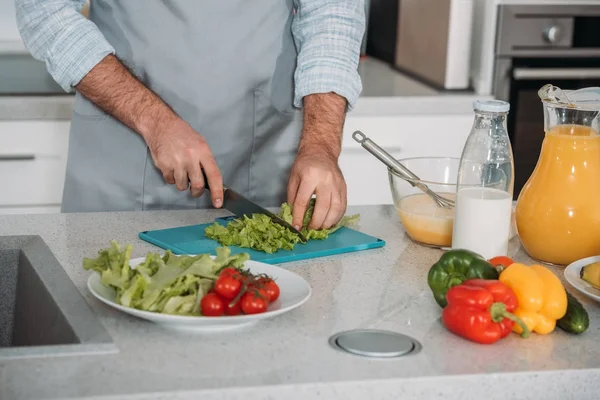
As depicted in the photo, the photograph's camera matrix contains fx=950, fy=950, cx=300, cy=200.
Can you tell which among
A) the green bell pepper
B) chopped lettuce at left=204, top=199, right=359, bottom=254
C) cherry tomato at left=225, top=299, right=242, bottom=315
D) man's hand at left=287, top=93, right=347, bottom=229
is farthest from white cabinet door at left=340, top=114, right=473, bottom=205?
cherry tomato at left=225, top=299, right=242, bottom=315

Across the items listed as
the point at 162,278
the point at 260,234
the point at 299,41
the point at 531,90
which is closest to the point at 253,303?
the point at 162,278

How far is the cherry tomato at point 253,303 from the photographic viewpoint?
3.65 feet

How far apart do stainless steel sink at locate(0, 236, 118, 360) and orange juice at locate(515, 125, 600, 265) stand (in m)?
0.71

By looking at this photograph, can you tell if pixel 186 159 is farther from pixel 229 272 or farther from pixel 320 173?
pixel 229 272

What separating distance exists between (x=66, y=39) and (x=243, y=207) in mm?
498

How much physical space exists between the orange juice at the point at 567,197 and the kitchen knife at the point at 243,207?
0.38m

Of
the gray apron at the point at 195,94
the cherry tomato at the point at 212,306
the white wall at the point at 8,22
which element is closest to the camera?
the cherry tomato at the point at 212,306

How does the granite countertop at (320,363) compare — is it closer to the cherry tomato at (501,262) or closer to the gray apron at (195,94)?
the cherry tomato at (501,262)

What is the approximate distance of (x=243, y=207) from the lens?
1.59m

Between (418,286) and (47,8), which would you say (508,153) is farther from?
(47,8)

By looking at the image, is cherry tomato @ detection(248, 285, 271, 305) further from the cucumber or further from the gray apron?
the gray apron

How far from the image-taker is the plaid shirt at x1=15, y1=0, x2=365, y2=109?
5.85ft

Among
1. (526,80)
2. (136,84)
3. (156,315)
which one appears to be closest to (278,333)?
(156,315)

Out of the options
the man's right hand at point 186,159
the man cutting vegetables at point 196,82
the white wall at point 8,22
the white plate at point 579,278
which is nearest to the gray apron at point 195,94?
the man cutting vegetables at point 196,82
